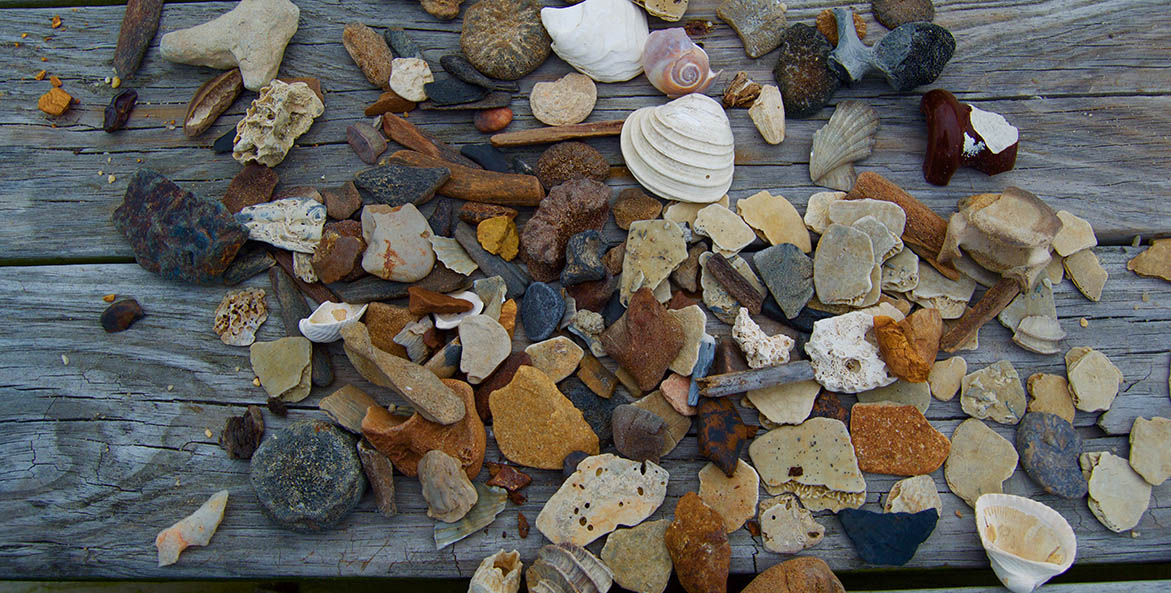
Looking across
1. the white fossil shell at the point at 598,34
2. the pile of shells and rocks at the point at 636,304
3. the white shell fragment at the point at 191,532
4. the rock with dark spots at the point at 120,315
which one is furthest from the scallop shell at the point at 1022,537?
the rock with dark spots at the point at 120,315

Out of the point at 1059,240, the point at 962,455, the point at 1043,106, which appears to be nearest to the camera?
the point at 962,455

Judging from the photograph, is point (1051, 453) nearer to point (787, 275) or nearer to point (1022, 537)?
point (1022, 537)

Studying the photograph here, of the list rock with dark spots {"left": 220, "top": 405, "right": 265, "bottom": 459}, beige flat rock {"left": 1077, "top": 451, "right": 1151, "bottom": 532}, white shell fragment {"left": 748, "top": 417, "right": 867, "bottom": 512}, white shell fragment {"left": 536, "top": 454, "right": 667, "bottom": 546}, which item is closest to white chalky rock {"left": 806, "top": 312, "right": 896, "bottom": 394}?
white shell fragment {"left": 748, "top": 417, "right": 867, "bottom": 512}

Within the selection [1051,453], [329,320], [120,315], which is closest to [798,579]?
[1051,453]

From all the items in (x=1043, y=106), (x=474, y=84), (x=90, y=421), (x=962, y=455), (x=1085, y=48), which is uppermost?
(x=1085, y=48)

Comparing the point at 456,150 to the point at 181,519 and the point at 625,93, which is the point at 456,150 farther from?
the point at 181,519

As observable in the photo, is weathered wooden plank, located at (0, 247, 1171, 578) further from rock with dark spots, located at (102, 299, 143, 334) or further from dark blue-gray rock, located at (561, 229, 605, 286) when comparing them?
dark blue-gray rock, located at (561, 229, 605, 286)

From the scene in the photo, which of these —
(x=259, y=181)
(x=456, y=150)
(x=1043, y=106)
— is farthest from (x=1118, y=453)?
(x=259, y=181)

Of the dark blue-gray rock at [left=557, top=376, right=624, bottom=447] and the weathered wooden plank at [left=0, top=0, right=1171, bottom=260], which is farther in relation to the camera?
the weathered wooden plank at [left=0, top=0, right=1171, bottom=260]
